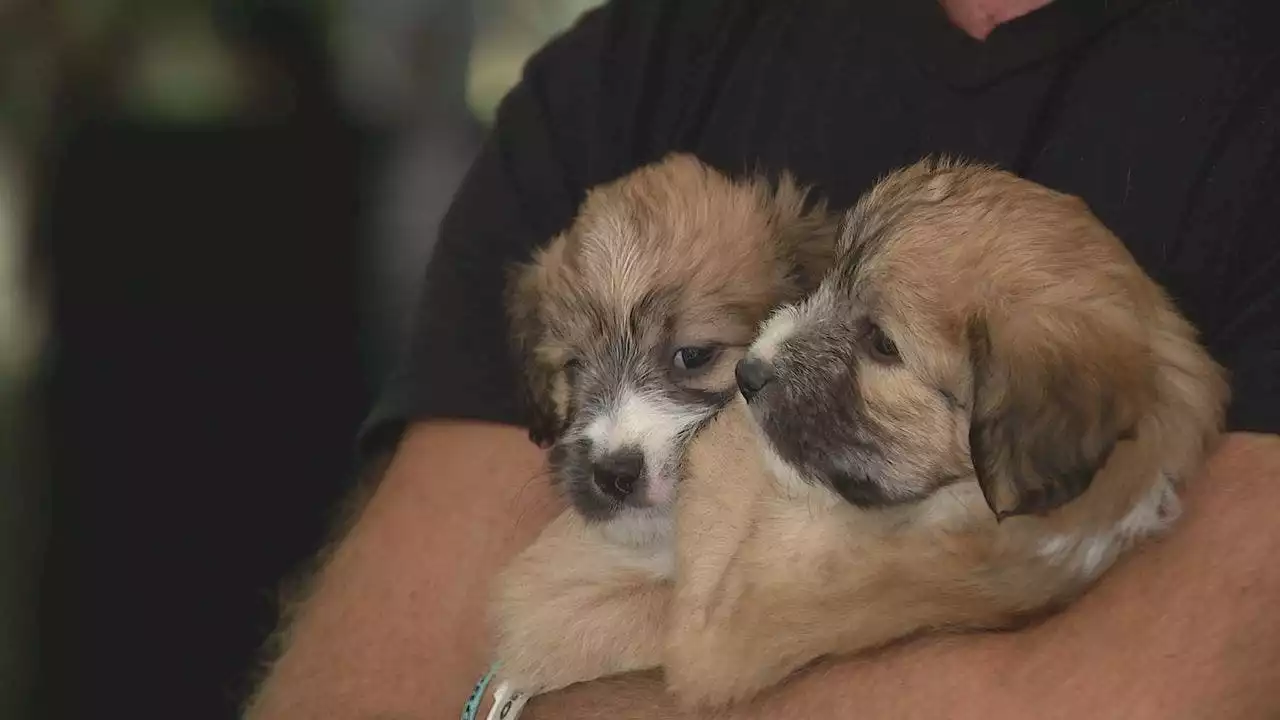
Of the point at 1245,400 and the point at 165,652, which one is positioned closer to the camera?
the point at 1245,400

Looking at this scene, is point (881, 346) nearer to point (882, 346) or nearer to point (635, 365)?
point (882, 346)

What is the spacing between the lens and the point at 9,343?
3152 mm

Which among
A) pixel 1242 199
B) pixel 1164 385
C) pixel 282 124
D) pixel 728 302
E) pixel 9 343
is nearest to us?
pixel 1164 385

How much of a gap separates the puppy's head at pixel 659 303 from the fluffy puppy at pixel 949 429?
18 centimetres

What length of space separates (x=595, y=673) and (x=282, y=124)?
2289 millimetres

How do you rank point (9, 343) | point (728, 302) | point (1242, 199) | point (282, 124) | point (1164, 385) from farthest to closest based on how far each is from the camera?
point (282, 124) < point (9, 343) < point (728, 302) < point (1242, 199) < point (1164, 385)

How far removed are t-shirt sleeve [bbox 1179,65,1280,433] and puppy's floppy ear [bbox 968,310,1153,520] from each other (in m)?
0.25

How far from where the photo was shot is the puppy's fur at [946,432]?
1387mm

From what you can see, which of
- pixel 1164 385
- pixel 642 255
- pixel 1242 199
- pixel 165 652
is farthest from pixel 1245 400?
pixel 165 652

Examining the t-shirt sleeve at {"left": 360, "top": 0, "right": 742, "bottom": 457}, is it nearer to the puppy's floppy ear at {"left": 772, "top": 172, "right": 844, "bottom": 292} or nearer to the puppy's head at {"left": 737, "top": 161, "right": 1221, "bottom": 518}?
the puppy's floppy ear at {"left": 772, "top": 172, "right": 844, "bottom": 292}

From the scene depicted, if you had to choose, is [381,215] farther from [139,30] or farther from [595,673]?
[595,673]

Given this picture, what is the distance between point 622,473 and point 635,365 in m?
0.20

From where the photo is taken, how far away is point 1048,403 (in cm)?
135

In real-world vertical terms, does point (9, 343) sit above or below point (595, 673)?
below
